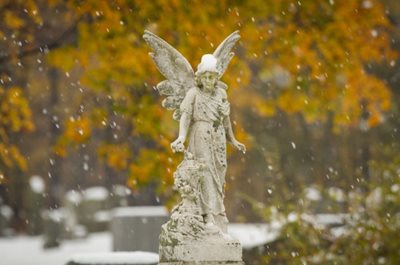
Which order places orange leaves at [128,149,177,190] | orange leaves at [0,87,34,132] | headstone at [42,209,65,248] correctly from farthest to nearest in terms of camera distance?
headstone at [42,209,65,248] < orange leaves at [0,87,34,132] < orange leaves at [128,149,177,190]

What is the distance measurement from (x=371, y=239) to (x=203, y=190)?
5.04 metres

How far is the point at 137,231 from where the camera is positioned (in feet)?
47.9

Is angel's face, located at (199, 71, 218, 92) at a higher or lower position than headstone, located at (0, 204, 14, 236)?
lower

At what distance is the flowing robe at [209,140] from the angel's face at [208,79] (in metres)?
0.11

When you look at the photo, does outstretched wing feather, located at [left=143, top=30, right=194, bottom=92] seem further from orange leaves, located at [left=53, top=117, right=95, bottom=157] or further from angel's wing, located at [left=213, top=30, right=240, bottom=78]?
orange leaves, located at [left=53, top=117, right=95, bottom=157]

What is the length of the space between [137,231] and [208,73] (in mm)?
6079

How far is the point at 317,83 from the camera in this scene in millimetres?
16766

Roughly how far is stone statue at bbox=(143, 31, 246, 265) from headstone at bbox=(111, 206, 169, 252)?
211 inches

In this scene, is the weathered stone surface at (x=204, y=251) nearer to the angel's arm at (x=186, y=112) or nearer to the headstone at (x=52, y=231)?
the angel's arm at (x=186, y=112)

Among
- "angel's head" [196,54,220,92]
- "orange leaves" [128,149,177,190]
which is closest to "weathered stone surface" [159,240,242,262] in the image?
"angel's head" [196,54,220,92]

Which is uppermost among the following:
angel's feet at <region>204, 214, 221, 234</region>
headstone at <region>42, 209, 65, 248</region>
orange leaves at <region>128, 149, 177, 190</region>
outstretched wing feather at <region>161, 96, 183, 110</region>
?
headstone at <region>42, 209, 65, 248</region>

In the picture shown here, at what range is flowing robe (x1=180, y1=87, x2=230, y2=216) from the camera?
9047mm

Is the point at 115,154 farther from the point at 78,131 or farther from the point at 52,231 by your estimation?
the point at 52,231

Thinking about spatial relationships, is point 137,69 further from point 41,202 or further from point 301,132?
point 301,132
